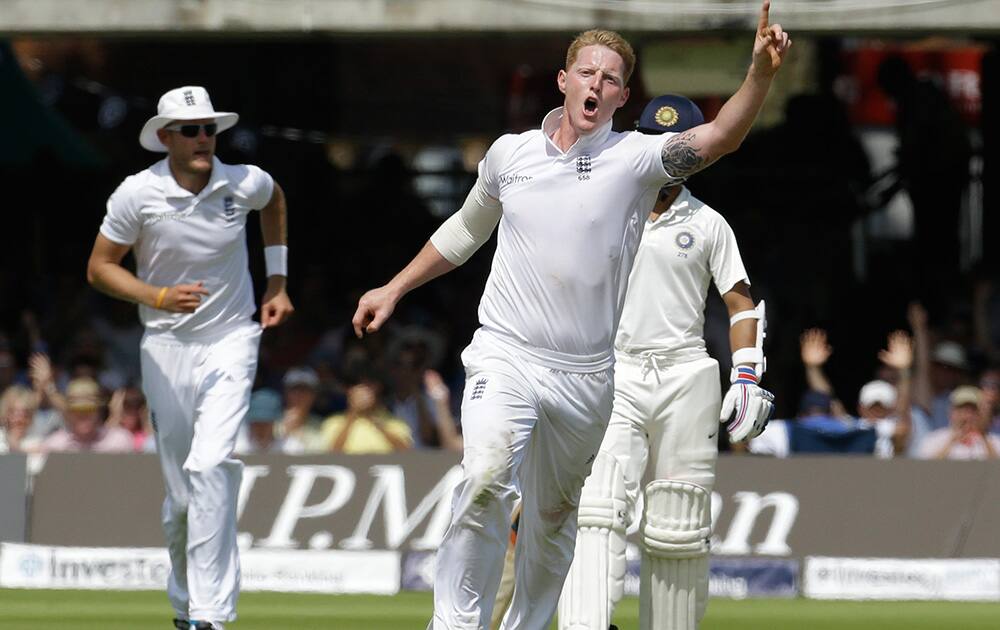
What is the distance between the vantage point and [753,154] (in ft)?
45.6

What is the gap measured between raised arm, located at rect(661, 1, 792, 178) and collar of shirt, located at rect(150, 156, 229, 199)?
240cm

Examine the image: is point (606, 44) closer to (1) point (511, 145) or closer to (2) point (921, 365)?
(1) point (511, 145)

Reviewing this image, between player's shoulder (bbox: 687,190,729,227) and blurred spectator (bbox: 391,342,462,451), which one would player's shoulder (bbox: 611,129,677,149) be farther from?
blurred spectator (bbox: 391,342,462,451)

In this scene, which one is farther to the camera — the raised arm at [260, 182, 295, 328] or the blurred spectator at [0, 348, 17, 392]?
the blurred spectator at [0, 348, 17, 392]

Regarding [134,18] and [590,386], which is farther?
[134,18]

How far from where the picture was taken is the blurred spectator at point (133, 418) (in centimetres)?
1110

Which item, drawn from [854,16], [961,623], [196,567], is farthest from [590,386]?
[854,16]

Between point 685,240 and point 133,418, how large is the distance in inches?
209

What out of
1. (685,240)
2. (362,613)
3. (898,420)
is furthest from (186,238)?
(898,420)

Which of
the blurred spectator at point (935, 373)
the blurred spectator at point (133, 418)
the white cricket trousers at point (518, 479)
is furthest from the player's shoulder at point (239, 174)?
the blurred spectator at point (935, 373)

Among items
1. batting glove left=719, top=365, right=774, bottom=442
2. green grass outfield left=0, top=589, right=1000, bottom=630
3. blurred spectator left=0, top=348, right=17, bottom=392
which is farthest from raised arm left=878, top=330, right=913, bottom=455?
blurred spectator left=0, top=348, right=17, bottom=392

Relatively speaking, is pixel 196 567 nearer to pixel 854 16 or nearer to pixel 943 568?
pixel 943 568

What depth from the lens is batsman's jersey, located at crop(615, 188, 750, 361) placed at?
6.69 meters

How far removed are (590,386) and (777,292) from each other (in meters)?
7.71
